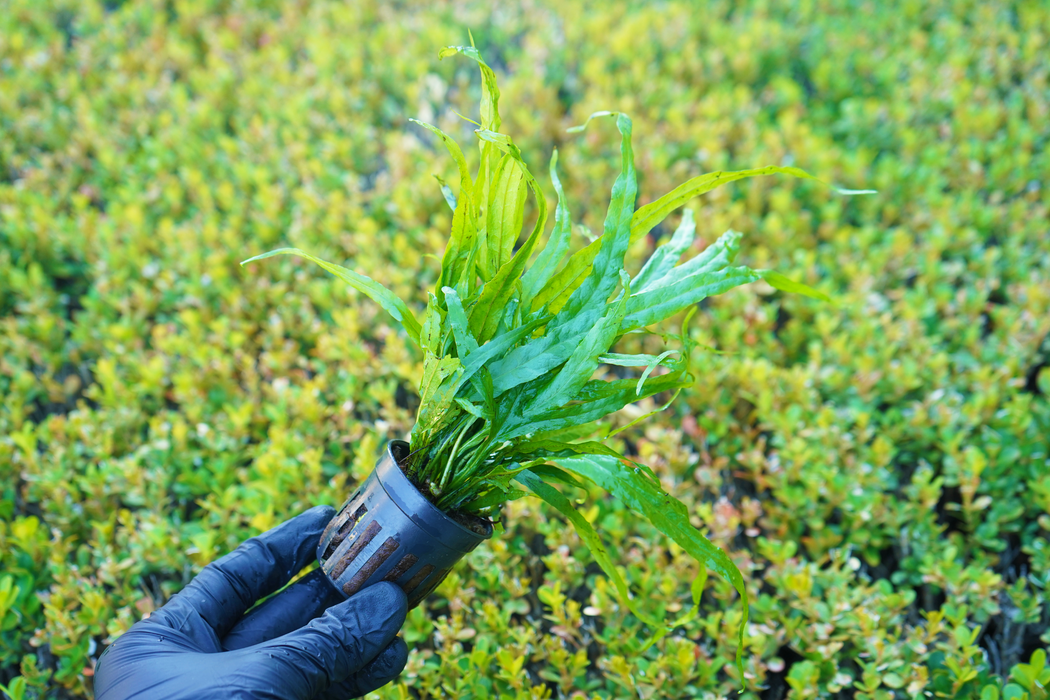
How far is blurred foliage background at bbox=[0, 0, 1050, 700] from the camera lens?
60.5 inches

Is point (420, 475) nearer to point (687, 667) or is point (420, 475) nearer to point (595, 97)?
point (687, 667)

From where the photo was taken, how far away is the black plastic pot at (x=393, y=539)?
3.81ft

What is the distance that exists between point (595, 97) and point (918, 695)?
104 inches

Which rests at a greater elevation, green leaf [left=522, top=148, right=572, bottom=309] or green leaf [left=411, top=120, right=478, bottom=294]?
green leaf [left=411, top=120, right=478, bottom=294]

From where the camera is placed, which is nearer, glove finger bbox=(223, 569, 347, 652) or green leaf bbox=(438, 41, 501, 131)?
green leaf bbox=(438, 41, 501, 131)

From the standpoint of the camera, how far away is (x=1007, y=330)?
2150mm

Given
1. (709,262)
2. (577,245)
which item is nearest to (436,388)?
(709,262)

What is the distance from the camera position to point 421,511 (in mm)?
1155

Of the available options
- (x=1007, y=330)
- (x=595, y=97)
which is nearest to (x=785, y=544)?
(x=1007, y=330)

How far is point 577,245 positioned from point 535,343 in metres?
1.44

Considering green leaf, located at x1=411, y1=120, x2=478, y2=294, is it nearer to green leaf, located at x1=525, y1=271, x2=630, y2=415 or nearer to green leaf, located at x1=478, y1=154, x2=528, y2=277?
green leaf, located at x1=478, y1=154, x2=528, y2=277

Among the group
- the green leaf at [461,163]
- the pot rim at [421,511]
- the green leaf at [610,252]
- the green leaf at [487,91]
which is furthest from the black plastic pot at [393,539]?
the green leaf at [487,91]

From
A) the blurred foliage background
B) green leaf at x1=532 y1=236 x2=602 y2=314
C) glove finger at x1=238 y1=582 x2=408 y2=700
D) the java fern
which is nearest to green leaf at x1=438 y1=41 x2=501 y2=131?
the java fern

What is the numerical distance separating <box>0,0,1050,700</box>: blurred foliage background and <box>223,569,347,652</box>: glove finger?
23 centimetres
